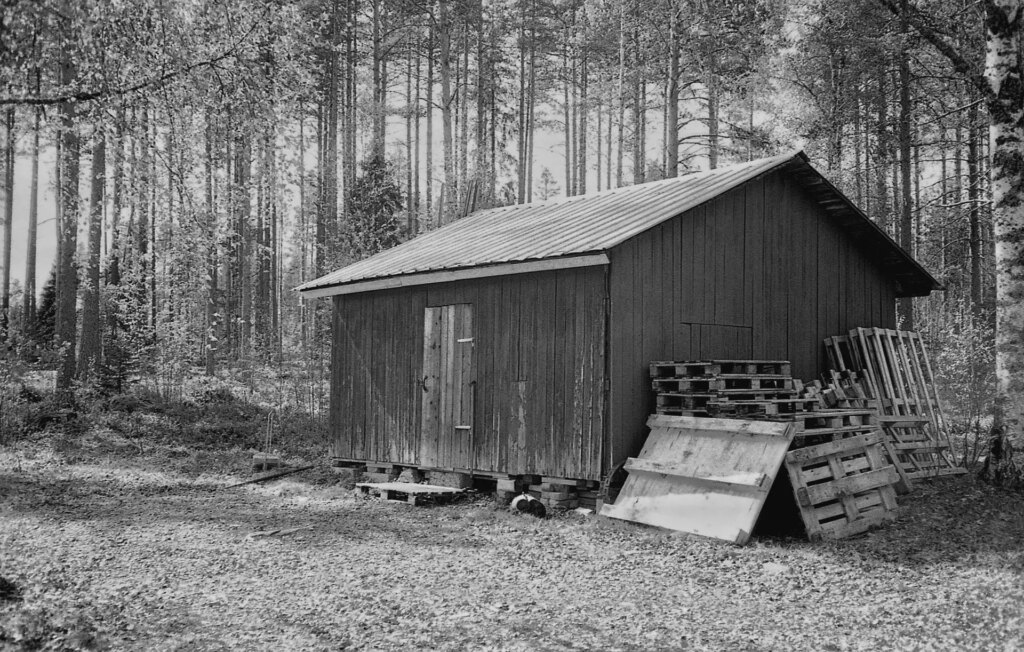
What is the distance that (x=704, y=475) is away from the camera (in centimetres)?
912

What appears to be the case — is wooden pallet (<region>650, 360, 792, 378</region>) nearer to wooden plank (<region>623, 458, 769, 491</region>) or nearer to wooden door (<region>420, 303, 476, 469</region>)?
wooden plank (<region>623, 458, 769, 491</region>)

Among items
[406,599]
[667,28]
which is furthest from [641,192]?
[667,28]

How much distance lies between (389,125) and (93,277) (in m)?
16.6

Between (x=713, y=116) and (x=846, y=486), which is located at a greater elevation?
(x=713, y=116)

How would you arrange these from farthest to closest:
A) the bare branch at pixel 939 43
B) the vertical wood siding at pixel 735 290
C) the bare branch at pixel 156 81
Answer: the bare branch at pixel 939 43
the vertical wood siding at pixel 735 290
the bare branch at pixel 156 81

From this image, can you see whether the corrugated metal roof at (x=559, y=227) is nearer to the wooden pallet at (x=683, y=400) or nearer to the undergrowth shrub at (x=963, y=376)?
the wooden pallet at (x=683, y=400)

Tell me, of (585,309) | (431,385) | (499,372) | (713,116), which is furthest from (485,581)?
(713,116)

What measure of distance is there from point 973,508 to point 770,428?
2.65 m

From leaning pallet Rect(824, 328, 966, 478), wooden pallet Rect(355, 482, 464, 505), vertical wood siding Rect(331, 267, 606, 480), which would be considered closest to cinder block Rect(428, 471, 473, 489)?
wooden pallet Rect(355, 482, 464, 505)

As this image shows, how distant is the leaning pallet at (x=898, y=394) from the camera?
1195 centimetres

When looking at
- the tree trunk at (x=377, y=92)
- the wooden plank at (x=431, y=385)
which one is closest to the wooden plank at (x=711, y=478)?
the wooden plank at (x=431, y=385)

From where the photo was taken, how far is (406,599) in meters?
6.63

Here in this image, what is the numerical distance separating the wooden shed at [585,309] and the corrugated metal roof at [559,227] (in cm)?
5

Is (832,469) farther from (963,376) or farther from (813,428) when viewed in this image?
(963,376)
